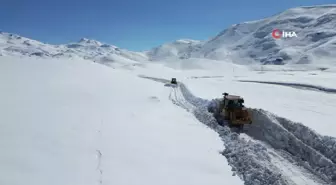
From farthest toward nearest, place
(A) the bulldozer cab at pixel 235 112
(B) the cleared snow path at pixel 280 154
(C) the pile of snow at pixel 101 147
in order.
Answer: (A) the bulldozer cab at pixel 235 112 < (B) the cleared snow path at pixel 280 154 < (C) the pile of snow at pixel 101 147

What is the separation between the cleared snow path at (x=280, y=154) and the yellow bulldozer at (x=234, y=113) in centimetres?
67

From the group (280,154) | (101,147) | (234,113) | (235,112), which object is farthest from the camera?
(235,112)

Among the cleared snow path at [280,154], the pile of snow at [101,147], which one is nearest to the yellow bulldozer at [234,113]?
the cleared snow path at [280,154]

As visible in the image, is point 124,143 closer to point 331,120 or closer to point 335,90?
point 331,120

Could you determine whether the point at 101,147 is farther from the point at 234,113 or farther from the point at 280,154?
the point at 234,113

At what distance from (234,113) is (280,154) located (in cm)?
529

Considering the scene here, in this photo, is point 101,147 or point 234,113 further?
point 234,113

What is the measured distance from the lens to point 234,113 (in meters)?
17.9

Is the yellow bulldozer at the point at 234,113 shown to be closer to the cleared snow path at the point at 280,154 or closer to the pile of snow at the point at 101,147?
the cleared snow path at the point at 280,154

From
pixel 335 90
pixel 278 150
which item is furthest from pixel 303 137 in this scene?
pixel 335 90

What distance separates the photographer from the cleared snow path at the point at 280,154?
34.1 ft

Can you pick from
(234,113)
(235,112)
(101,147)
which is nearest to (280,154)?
(234,113)

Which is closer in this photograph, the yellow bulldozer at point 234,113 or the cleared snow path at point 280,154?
the cleared snow path at point 280,154

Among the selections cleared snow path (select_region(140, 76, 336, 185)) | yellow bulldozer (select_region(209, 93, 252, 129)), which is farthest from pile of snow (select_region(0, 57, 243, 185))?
yellow bulldozer (select_region(209, 93, 252, 129))
